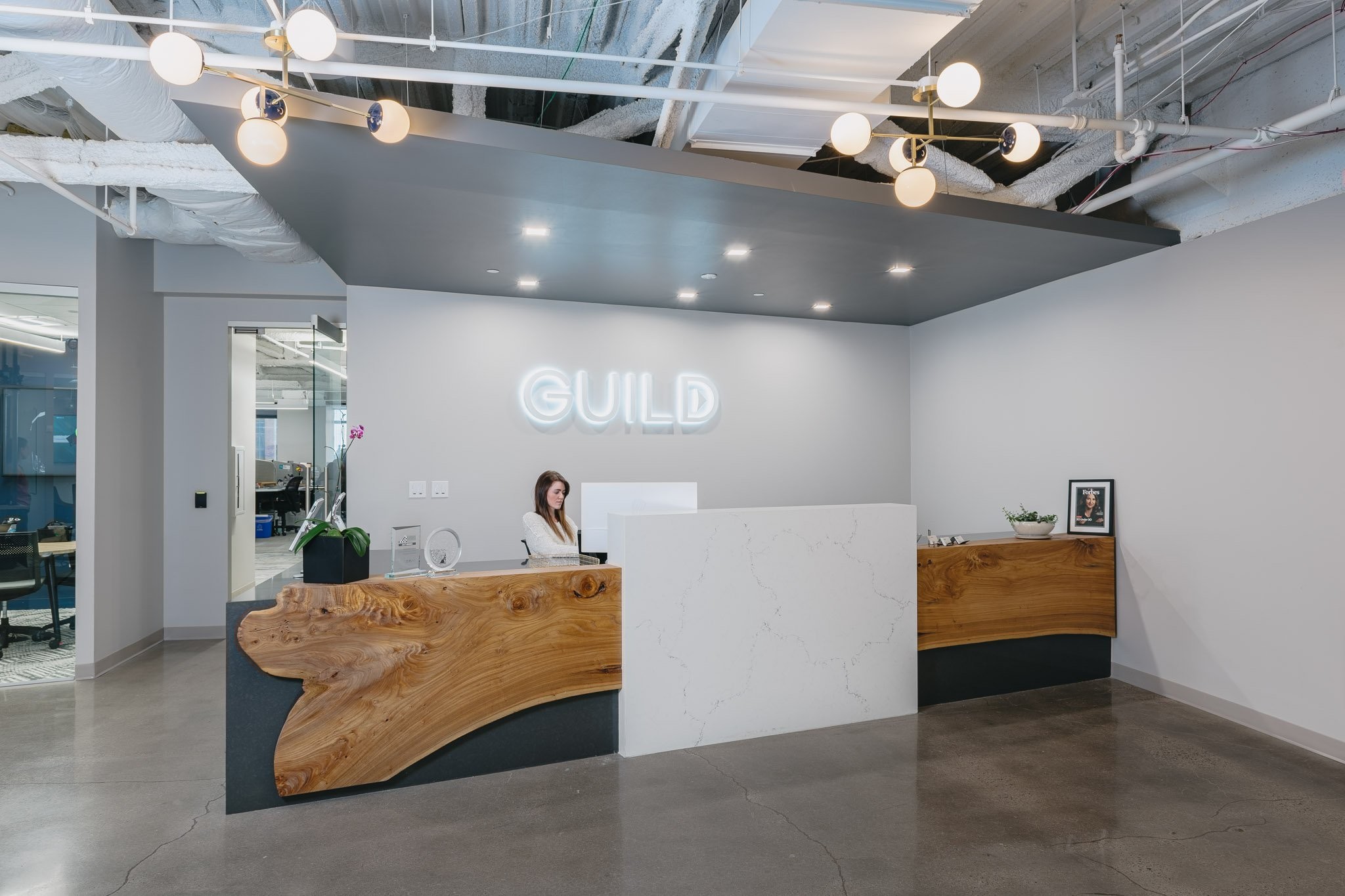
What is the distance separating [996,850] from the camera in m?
2.68

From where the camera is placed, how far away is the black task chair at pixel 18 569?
16.6 ft

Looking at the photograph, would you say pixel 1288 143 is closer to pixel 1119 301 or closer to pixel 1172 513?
pixel 1119 301

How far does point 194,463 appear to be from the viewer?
5.89 meters

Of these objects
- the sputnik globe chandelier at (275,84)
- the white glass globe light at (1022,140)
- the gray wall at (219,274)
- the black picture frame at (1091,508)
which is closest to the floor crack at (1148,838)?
the black picture frame at (1091,508)

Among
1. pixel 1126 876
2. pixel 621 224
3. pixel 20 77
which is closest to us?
pixel 1126 876

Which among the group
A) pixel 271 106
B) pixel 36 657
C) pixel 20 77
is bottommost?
pixel 36 657

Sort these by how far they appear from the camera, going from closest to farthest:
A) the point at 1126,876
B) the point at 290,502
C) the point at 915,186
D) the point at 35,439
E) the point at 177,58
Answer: the point at 177,58
the point at 1126,876
the point at 915,186
the point at 35,439
the point at 290,502

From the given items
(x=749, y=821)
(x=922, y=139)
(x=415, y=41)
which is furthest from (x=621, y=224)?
(x=749, y=821)

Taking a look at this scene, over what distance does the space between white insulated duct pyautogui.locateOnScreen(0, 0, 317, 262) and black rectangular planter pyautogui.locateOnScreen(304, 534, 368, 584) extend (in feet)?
6.19

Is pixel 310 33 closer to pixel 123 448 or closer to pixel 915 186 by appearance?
pixel 915 186

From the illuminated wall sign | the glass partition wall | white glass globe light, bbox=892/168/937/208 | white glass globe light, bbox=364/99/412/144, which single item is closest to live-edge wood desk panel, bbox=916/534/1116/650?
white glass globe light, bbox=892/168/937/208

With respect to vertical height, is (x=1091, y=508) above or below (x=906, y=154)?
below

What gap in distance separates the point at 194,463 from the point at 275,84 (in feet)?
14.1

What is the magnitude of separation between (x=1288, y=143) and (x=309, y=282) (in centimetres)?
657
